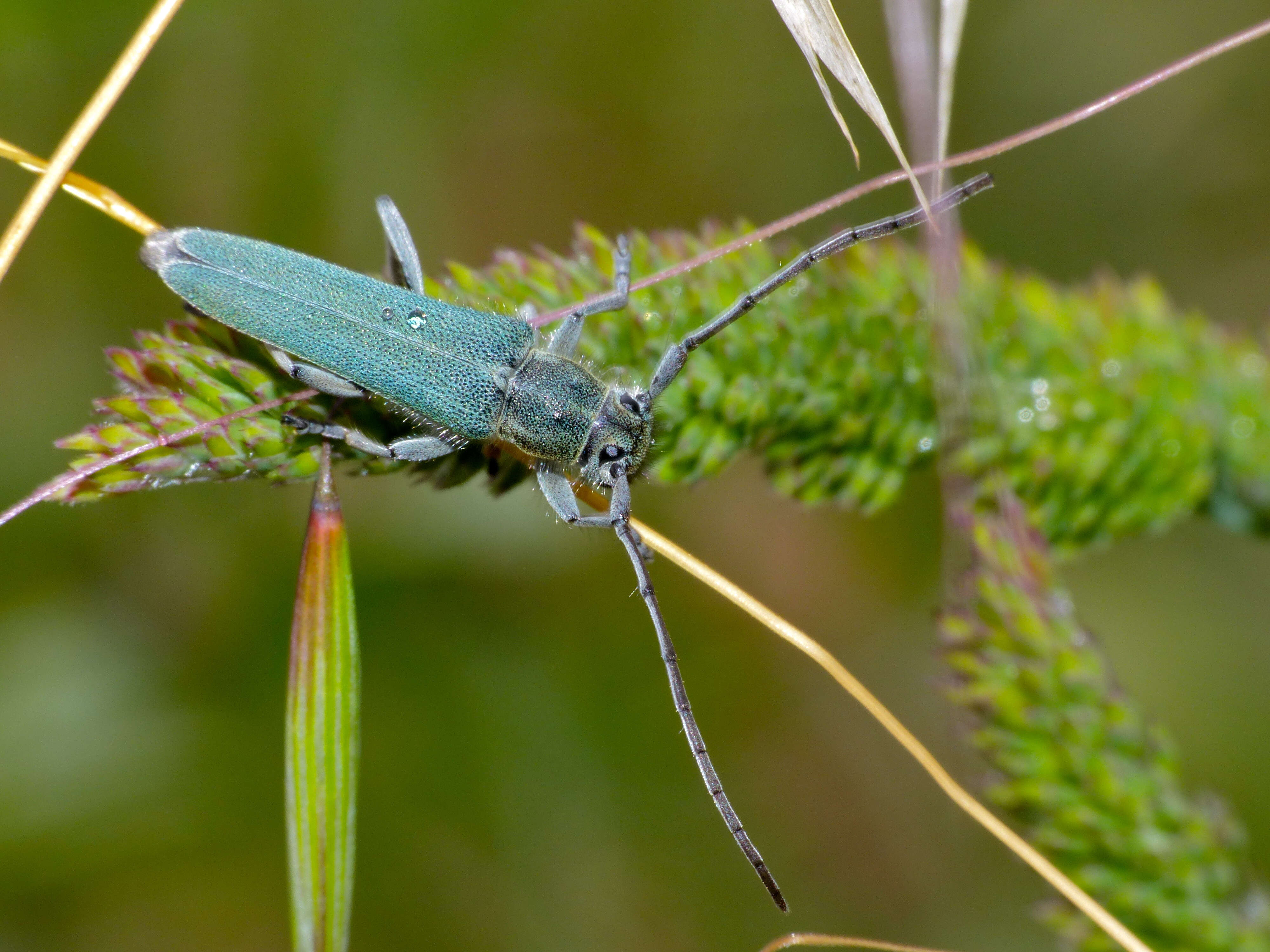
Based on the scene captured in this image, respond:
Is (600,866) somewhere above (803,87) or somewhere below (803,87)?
below

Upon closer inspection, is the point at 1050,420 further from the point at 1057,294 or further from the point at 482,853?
the point at 482,853

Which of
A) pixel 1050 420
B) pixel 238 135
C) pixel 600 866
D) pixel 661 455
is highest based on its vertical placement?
pixel 238 135

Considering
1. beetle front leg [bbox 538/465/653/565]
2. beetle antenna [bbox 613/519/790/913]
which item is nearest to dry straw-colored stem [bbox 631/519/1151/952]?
beetle antenna [bbox 613/519/790/913]

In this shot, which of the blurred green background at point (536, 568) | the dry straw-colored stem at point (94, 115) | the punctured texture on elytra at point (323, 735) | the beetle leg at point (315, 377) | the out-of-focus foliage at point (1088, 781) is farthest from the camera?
the blurred green background at point (536, 568)

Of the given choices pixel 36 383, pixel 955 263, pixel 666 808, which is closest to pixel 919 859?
pixel 666 808

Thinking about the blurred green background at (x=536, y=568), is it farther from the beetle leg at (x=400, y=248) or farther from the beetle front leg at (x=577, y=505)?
the beetle leg at (x=400, y=248)

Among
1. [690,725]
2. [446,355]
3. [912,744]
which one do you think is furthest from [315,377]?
[912,744]

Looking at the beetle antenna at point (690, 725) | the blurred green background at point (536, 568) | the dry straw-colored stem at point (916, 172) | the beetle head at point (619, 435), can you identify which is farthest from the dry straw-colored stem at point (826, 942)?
→ the dry straw-colored stem at point (916, 172)
